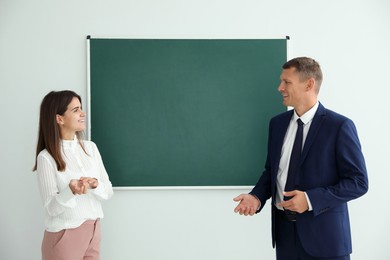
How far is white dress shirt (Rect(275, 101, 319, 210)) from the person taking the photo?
2.34 metres

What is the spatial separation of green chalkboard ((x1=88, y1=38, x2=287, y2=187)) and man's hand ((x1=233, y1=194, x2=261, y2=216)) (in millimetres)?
898

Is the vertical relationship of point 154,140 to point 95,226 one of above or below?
above

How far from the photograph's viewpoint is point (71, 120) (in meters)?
2.63

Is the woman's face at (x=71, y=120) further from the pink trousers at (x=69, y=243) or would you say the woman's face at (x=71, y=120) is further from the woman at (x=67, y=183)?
the pink trousers at (x=69, y=243)

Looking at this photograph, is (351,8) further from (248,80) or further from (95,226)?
(95,226)

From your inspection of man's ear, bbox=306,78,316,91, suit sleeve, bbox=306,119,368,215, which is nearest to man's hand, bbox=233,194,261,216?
suit sleeve, bbox=306,119,368,215

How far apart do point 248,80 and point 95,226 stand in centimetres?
165

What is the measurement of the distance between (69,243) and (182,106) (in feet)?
4.57

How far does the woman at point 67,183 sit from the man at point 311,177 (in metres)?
0.97

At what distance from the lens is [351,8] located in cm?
336

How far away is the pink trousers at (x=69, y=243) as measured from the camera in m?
2.44

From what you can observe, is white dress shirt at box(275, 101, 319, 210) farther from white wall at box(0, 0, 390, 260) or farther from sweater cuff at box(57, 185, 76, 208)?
sweater cuff at box(57, 185, 76, 208)

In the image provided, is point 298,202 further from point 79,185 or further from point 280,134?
point 79,185

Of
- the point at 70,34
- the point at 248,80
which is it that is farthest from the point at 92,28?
the point at 248,80
